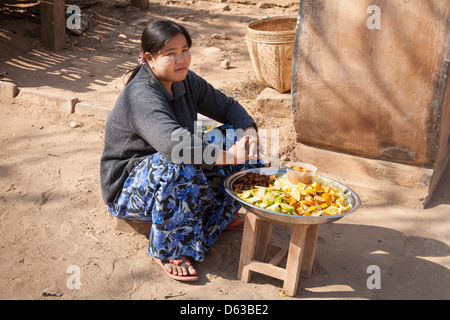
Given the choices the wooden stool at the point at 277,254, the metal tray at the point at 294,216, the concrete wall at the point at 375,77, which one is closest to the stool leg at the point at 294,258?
the wooden stool at the point at 277,254

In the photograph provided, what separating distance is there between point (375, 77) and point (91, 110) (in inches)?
112

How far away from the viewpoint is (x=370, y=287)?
2.76m

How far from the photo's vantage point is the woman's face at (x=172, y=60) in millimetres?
2719

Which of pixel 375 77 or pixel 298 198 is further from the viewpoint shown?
pixel 375 77

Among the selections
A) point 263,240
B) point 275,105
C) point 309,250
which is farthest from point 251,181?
point 275,105

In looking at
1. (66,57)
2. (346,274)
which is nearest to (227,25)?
(66,57)

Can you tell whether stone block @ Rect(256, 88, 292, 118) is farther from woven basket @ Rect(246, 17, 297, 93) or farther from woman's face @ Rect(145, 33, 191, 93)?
woman's face @ Rect(145, 33, 191, 93)

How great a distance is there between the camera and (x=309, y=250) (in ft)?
9.25

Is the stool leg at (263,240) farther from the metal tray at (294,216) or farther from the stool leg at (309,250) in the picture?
the metal tray at (294,216)

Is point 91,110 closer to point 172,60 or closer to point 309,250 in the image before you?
point 172,60

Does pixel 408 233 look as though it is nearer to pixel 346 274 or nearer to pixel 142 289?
pixel 346 274

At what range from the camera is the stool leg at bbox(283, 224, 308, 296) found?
2537mm

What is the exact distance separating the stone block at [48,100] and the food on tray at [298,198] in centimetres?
298

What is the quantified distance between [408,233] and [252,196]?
1349 mm
